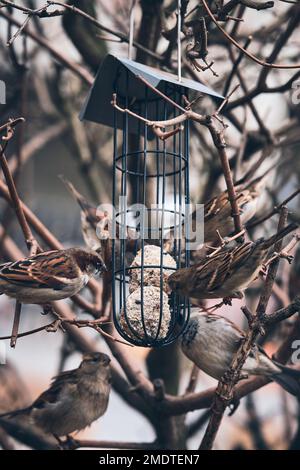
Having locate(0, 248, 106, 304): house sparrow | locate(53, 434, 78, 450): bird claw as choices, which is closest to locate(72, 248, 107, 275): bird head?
locate(0, 248, 106, 304): house sparrow

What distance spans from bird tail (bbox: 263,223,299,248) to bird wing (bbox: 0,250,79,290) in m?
1.21

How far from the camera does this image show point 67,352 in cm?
617

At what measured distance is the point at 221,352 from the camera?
194 inches

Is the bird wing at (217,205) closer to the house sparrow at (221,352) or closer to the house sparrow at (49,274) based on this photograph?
the house sparrow at (221,352)

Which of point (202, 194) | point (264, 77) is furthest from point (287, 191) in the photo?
point (264, 77)

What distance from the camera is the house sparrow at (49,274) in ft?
14.0

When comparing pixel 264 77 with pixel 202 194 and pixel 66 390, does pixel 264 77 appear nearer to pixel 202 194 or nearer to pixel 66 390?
pixel 202 194

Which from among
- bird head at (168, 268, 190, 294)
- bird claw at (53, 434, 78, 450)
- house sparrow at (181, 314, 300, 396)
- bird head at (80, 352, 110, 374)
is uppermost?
bird head at (168, 268, 190, 294)

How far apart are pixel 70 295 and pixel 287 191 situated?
8.94ft

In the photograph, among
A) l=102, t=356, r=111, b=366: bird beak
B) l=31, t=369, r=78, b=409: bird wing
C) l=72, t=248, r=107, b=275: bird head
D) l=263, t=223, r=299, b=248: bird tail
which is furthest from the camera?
l=31, t=369, r=78, b=409: bird wing

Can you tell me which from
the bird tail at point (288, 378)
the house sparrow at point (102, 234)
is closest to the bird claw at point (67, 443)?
the house sparrow at point (102, 234)

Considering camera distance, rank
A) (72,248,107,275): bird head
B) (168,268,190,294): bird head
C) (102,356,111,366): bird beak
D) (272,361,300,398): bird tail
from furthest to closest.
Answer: (102,356,111,366): bird beak → (272,361,300,398): bird tail → (72,248,107,275): bird head → (168,268,190,294): bird head

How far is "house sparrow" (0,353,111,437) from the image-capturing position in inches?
216

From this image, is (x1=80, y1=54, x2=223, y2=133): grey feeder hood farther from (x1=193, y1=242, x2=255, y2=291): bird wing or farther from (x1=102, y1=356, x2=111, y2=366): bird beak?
(x1=102, y1=356, x2=111, y2=366): bird beak
